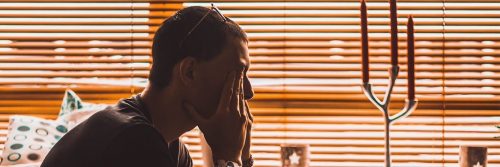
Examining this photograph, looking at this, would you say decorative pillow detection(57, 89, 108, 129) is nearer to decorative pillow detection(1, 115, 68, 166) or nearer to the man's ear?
decorative pillow detection(1, 115, 68, 166)

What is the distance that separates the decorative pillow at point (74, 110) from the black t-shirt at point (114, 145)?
37.7 inches

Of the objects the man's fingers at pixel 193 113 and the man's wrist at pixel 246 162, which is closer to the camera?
the man's fingers at pixel 193 113

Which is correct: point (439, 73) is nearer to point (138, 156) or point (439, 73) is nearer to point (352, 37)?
point (352, 37)

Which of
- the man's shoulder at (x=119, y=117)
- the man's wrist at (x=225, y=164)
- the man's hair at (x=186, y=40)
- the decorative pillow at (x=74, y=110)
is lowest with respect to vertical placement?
the man's wrist at (x=225, y=164)

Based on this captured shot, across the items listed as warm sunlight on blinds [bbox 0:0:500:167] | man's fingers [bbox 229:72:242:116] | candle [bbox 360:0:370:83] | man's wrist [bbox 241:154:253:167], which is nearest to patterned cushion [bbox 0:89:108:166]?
warm sunlight on blinds [bbox 0:0:500:167]

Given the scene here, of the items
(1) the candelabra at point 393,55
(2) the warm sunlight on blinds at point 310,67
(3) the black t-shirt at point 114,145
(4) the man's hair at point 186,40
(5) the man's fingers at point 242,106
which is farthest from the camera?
(2) the warm sunlight on blinds at point 310,67

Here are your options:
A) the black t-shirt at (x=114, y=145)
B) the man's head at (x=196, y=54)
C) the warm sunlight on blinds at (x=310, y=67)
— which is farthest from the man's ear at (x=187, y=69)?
the warm sunlight on blinds at (x=310, y=67)

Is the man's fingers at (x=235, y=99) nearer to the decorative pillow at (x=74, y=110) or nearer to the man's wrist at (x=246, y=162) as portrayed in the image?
the man's wrist at (x=246, y=162)

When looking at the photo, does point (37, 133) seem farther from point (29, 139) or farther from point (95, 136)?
point (95, 136)

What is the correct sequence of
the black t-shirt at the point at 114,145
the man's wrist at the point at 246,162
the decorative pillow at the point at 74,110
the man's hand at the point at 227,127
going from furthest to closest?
the decorative pillow at the point at 74,110
the man's wrist at the point at 246,162
the man's hand at the point at 227,127
the black t-shirt at the point at 114,145

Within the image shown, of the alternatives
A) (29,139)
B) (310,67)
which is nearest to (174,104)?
(29,139)

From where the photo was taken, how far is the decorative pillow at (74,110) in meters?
2.19

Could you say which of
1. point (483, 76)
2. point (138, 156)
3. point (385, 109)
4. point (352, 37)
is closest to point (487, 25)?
point (483, 76)

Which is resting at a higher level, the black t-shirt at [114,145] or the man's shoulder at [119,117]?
the man's shoulder at [119,117]
